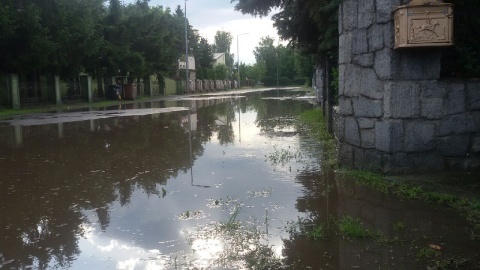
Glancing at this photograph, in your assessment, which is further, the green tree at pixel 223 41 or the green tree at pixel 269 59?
the green tree at pixel 223 41

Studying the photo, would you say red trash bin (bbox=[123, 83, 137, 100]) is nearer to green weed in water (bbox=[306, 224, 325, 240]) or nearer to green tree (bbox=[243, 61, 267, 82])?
green weed in water (bbox=[306, 224, 325, 240])

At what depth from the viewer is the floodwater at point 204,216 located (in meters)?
4.02

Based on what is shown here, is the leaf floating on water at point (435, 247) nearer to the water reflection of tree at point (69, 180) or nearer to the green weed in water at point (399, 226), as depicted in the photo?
the green weed in water at point (399, 226)

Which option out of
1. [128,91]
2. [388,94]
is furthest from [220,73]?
[388,94]

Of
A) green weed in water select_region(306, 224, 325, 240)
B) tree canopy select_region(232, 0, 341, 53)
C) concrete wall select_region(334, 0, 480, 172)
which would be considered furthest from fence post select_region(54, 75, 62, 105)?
green weed in water select_region(306, 224, 325, 240)

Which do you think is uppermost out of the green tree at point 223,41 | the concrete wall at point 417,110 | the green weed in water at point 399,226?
the green tree at point 223,41

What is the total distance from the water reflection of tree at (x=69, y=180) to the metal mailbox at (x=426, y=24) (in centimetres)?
384

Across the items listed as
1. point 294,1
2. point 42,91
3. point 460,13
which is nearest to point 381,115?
point 460,13

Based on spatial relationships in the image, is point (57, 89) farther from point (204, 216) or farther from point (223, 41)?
point (223, 41)

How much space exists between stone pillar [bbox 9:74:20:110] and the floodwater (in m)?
20.2

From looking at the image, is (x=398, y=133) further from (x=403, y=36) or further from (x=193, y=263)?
Result: (x=193, y=263)

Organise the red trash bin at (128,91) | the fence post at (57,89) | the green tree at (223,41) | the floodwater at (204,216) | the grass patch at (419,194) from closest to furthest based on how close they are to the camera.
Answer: the floodwater at (204,216) → the grass patch at (419,194) → the fence post at (57,89) → the red trash bin at (128,91) → the green tree at (223,41)

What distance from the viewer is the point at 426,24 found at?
598cm

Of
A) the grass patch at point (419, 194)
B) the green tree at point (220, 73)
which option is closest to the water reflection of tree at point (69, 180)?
the grass patch at point (419, 194)
